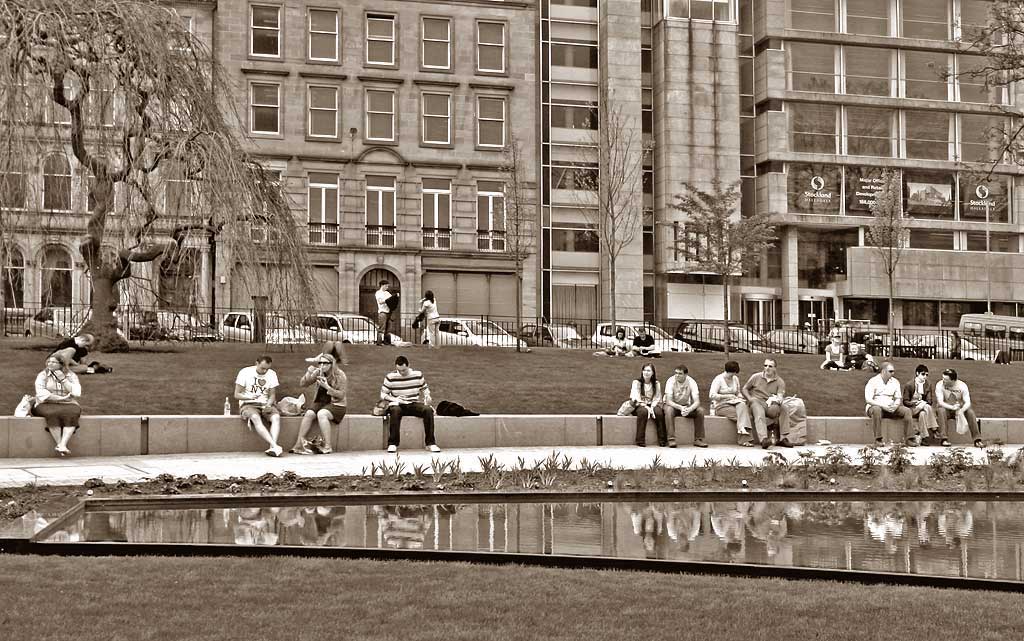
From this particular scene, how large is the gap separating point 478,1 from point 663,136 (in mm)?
11673

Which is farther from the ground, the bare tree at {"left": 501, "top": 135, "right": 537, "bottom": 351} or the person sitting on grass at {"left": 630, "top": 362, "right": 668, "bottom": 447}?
the bare tree at {"left": 501, "top": 135, "right": 537, "bottom": 351}

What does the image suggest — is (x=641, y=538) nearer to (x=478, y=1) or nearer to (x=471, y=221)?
(x=471, y=221)

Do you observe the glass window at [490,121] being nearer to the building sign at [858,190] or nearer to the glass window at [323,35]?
the glass window at [323,35]

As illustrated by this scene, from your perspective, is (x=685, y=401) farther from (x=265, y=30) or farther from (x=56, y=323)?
(x=265, y=30)

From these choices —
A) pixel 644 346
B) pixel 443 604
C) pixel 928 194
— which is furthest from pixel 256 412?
pixel 928 194

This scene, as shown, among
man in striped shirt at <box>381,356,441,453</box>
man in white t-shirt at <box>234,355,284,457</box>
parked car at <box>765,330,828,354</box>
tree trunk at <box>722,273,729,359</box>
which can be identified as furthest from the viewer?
parked car at <box>765,330,828,354</box>

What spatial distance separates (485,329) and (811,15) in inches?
1337

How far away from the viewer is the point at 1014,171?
63312 millimetres

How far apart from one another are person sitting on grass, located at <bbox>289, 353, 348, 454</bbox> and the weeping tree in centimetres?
312

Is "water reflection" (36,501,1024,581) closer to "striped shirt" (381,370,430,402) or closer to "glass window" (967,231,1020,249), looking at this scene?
"striped shirt" (381,370,430,402)

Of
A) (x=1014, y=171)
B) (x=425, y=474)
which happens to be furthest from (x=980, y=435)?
(x=1014, y=171)

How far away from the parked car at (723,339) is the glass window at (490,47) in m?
15.0

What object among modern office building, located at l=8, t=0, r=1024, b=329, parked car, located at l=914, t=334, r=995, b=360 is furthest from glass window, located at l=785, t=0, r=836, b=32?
parked car, located at l=914, t=334, r=995, b=360

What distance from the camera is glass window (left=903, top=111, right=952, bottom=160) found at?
208ft
